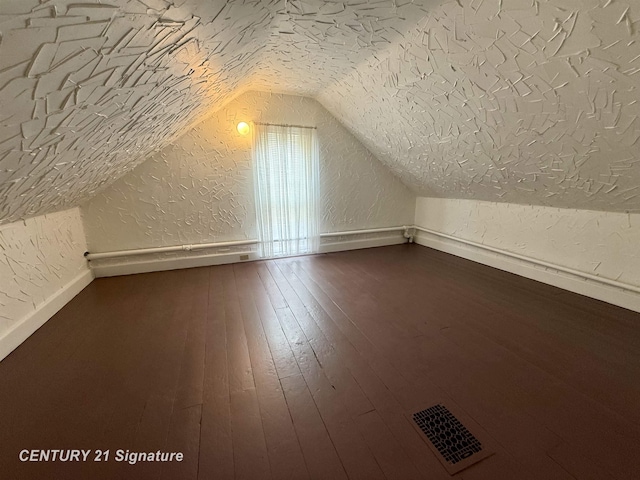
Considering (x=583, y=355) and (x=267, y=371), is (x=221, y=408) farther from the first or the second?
(x=583, y=355)

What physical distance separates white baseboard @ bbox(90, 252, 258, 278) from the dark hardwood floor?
0.47m

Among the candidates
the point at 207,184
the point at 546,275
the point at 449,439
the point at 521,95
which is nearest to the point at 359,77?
the point at 521,95

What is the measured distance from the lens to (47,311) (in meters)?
2.01

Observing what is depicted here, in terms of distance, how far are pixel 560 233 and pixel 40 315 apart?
449 centimetres

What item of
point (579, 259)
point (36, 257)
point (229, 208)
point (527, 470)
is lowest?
point (527, 470)

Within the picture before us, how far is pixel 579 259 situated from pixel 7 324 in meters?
4.47

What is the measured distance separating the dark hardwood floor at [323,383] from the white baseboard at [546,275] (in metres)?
0.11

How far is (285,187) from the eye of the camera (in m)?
3.29

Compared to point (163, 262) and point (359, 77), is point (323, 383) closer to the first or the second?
point (359, 77)

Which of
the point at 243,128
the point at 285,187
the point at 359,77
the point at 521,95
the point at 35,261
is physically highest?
the point at 359,77

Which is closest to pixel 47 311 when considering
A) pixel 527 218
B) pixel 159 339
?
pixel 159 339

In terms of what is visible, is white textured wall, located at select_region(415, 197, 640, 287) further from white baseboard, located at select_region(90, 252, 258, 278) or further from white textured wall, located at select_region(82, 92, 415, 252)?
white baseboard, located at select_region(90, 252, 258, 278)

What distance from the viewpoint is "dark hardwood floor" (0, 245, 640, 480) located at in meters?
1.01

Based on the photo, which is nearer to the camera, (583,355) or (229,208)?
(583,355)
